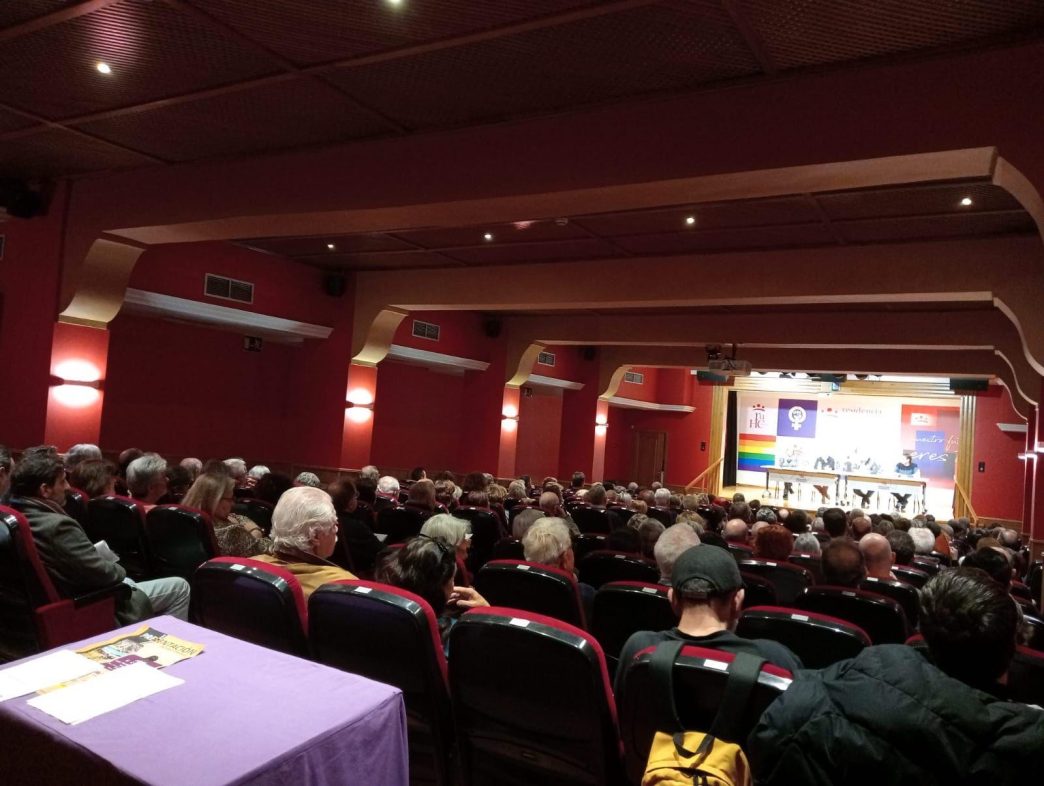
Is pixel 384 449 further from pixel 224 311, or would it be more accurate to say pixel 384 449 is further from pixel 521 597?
pixel 521 597

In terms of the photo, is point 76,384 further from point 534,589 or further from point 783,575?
point 783,575

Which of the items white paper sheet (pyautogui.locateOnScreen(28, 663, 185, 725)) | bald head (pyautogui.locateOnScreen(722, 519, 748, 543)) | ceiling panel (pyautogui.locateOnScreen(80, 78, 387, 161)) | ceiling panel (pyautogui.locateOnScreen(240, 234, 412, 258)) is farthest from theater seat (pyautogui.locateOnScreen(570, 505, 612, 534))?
white paper sheet (pyautogui.locateOnScreen(28, 663, 185, 725))

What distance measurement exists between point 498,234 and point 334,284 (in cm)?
340

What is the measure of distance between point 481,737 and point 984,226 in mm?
6689

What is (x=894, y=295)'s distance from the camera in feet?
24.2

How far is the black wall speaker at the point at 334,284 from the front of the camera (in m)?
10.7

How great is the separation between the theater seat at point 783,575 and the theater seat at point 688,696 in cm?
266

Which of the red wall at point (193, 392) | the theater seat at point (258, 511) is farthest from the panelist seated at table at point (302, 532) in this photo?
the red wall at point (193, 392)

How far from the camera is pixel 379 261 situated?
33.1 feet

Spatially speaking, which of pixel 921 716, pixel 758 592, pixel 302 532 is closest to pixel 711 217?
pixel 758 592

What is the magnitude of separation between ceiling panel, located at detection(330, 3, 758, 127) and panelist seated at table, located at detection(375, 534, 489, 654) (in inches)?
113

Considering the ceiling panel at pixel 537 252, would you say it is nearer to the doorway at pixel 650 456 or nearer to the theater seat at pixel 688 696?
the theater seat at pixel 688 696

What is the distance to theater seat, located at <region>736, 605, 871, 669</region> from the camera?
2.42 m

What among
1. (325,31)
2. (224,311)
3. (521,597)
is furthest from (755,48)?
(224,311)
